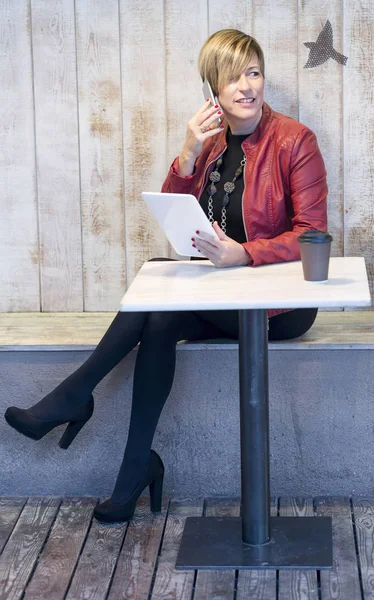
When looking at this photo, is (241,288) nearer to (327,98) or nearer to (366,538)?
(366,538)

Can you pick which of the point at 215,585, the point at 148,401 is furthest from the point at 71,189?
the point at 215,585

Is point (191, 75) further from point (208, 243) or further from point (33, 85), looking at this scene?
point (208, 243)

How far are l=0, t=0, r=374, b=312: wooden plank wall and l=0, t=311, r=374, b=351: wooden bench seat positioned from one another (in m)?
0.13

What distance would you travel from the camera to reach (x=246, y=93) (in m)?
2.85

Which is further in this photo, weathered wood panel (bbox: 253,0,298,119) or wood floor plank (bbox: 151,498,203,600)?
weathered wood panel (bbox: 253,0,298,119)

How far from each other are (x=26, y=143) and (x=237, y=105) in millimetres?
888

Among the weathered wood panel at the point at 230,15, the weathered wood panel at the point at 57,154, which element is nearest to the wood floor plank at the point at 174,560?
the weathered wood panel at the point at 57,154

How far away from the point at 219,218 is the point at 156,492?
822 mm

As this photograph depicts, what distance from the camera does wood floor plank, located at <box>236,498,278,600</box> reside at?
2393mm

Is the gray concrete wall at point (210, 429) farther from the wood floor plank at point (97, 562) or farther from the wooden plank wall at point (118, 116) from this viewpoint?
the wooden plank wall at point (118, 116)

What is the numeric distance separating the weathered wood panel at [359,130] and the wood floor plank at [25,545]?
4.30 feet

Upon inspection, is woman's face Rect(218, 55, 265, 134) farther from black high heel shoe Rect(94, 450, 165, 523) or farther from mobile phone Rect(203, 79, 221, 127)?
black high heel shoe Rect(94, 450, 165, 523)

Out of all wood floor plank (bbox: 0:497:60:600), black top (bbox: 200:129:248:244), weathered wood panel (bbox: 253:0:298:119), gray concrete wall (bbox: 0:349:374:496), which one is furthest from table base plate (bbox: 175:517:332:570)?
weathered wood panel (bbox: 253:0:298:119)

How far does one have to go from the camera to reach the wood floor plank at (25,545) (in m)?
2.50
